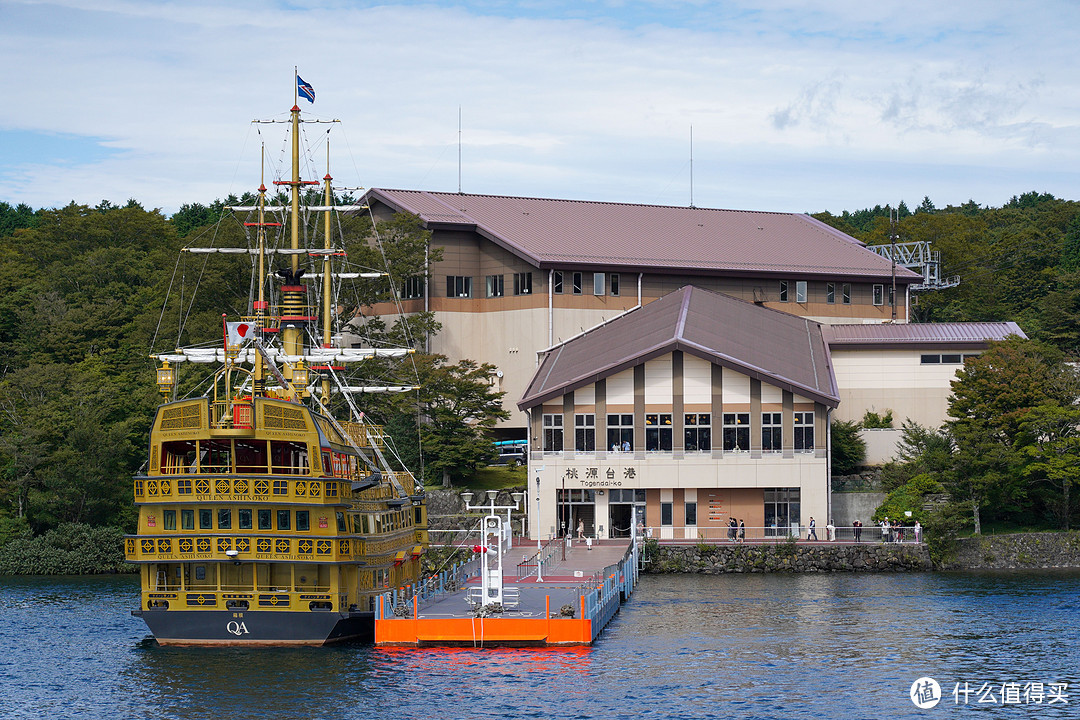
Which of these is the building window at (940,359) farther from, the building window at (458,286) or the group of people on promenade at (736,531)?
the building window at (458,286)

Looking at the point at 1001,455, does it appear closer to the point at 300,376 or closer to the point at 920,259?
the point at 300,376

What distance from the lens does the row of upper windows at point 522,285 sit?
294ft

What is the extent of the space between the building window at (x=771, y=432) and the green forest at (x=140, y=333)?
7.07m

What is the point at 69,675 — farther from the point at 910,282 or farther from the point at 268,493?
the point at 910,282

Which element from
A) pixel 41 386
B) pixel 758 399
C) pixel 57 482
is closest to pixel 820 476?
pixel 758 399

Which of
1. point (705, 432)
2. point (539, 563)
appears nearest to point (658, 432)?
point (705, 432)

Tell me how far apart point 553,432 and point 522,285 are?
20.1 m

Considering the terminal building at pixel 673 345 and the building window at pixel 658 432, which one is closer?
the terminal building at pixel 673 345

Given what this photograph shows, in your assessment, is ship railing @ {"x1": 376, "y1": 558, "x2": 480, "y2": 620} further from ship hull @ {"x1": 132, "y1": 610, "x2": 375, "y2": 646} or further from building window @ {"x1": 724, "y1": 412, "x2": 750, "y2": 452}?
building window @ {"x1": 724, "y1": 412, "x2": 750, "y2": 452}

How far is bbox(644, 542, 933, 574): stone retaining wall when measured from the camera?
66875mm

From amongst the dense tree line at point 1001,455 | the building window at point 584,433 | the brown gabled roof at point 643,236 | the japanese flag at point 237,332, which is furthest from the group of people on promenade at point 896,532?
the japanese flag at point 237,332

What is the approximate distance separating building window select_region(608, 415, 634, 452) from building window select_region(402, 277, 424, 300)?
23.5 metres

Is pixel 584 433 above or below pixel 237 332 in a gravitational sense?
below

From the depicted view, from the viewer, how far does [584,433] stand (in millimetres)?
72438
